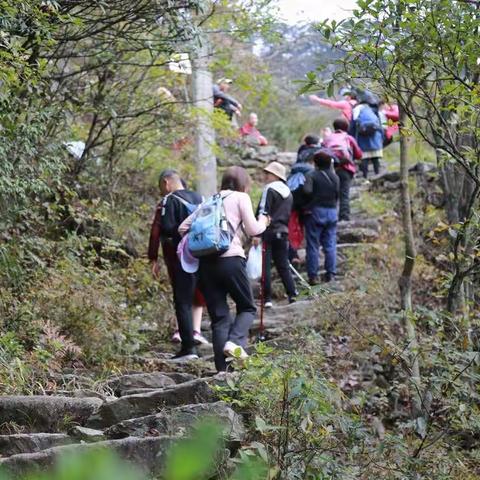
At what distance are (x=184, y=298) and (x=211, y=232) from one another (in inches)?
62.1

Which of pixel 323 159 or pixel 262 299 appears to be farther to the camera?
pixel 323 159

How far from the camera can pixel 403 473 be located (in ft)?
16.0

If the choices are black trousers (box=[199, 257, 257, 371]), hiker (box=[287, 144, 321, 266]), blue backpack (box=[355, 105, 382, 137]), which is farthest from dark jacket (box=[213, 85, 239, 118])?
black trousers (box=[199, 257, 257, 371])

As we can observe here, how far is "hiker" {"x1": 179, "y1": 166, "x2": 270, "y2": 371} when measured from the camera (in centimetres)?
687

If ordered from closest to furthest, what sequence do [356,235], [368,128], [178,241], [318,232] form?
1. [178,241]
2. [318,232]
3. [356,235]
4. [368,128]

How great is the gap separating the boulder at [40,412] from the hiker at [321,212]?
596 centimetres

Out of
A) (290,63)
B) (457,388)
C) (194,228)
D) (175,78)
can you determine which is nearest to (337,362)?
(194,228)

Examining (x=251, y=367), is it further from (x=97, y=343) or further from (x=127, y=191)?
(x=127, y=191)

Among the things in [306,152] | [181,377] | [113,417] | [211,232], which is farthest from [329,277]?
[113,417]

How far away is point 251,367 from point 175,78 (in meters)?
7.42

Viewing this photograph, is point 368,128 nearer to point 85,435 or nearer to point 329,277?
point 329,277

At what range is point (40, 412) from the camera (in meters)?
5.28

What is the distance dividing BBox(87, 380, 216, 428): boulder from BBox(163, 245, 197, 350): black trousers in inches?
96.4

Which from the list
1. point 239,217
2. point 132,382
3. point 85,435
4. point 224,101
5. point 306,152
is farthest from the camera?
point 224,101
